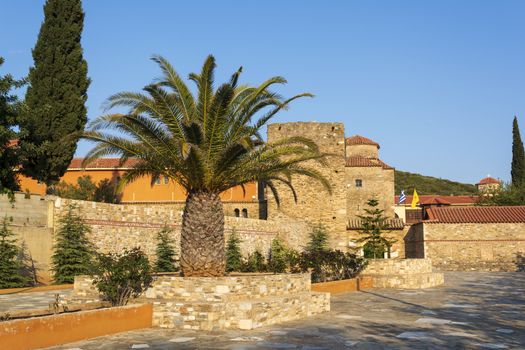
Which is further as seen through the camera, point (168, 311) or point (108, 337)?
point (168, 311)

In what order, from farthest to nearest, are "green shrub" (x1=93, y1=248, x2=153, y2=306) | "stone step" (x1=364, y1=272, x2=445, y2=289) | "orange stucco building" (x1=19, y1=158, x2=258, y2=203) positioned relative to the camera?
"orange stucco building" (x1=19, y1=158, x2=258, y2=203) < "stone step" (x1=364, y1=272, x2=445, y2=289) < "green shrub" (x1=93, y1=248, x2=153, y2=306)

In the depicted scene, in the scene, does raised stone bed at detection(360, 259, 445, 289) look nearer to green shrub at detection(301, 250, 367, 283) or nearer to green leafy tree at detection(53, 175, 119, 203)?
green shrub at detection(301, 250, 367, 283)

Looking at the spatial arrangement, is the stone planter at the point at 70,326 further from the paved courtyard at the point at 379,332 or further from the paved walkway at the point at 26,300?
the paved walkway at the point at 26,300

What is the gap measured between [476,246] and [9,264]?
89.9 ft

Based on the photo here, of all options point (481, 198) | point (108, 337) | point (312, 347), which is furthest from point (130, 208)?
point (481, 198)

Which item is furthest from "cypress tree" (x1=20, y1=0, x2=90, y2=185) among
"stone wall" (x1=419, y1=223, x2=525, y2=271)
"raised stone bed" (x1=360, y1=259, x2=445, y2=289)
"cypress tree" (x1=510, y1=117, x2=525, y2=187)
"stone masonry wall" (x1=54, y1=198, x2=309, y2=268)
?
"cypress tree" (x1=510, y1=117, x2=525, y2=187)

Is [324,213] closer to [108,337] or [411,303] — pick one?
[411,303]

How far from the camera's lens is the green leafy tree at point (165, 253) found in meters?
22.3

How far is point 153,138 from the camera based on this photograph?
40.9 feet

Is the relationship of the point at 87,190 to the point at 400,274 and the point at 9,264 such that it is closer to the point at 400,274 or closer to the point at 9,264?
the point at 9,264

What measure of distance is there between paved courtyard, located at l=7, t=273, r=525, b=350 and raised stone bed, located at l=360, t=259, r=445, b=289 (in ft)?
14.7

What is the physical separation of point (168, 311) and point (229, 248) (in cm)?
1687

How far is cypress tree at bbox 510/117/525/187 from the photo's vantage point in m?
56.8

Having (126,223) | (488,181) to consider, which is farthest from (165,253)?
(488,181)
